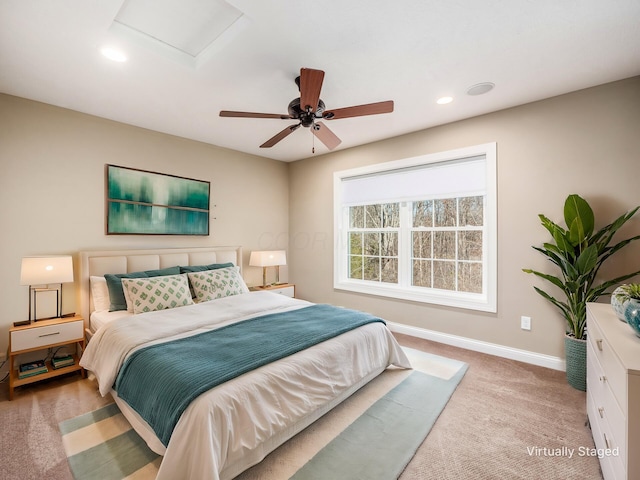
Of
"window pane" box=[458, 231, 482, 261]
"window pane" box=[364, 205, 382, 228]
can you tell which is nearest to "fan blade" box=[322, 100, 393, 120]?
"window pane" box=[458, 231, 482, 261]

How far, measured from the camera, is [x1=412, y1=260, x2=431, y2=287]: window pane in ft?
12.6

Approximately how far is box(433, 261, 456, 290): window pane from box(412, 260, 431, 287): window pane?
79mm

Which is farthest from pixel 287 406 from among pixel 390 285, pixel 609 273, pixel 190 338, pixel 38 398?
pixel 609 273

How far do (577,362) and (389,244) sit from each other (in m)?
2.30

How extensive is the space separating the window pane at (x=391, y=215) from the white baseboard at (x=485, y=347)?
54.1 inches

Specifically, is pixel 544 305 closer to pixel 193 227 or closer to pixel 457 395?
pixel 457 395

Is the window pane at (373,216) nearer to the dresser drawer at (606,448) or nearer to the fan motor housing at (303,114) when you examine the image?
the fan motor housing at (303,114)

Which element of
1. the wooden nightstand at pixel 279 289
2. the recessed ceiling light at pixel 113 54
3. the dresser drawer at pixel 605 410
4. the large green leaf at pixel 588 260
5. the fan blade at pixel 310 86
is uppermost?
the recessed ceiling light at pixel 113 54

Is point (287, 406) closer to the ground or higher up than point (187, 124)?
closer to the ground

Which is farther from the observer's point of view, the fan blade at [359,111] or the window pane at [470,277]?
the window pane at [470,277]

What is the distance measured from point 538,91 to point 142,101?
374 centimetres

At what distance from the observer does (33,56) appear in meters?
2.14

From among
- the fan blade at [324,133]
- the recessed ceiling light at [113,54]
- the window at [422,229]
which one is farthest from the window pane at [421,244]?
the recessed ceiling light at [113,54]

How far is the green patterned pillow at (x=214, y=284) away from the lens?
10.8ft
